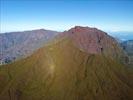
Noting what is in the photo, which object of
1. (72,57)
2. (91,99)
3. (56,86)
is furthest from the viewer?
(72,57)

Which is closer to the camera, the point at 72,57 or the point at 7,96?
the point at 7,96

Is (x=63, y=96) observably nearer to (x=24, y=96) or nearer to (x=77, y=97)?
(x=77, y=97)

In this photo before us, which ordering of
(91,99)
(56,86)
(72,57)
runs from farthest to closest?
1. (72,57)
2. (56,86)
3. (91,99)

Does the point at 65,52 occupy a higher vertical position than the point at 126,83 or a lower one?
higher

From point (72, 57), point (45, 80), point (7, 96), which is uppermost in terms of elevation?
point (72, 57)

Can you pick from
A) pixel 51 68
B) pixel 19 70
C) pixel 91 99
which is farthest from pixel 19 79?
pixel 91 99
